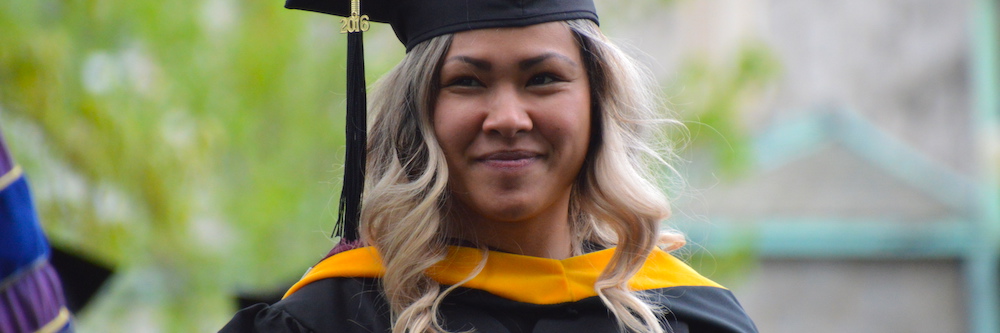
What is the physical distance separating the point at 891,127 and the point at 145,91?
7354 mm

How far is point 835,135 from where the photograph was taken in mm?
9562

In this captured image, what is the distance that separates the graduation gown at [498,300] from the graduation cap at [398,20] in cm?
13

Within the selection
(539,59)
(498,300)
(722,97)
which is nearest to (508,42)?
(539,59)

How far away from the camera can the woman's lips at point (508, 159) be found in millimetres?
2445

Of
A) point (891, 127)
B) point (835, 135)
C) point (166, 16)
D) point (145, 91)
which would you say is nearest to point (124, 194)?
point (145, 91)

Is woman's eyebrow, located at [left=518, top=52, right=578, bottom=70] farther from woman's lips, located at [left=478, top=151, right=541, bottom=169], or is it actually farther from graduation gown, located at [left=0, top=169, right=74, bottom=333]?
graduation gown, located at [left=0, top=169, right=74, bottom=333]

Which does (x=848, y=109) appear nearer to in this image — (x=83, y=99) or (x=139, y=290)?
(x=139, y=290)

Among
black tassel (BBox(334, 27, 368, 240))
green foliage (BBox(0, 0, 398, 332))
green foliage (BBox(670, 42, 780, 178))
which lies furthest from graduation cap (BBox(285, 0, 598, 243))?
green foliage (BBox(670, 42, 780, 178))

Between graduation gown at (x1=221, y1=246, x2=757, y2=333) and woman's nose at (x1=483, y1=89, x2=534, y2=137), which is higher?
woman's nose at (x1=483, y1=89, x2=534, y2=137)

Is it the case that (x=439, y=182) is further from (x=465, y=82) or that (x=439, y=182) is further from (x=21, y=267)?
(x=21, y=267)

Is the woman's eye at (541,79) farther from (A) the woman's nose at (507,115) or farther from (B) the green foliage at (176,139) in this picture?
(B) the green foliage at (176,139)

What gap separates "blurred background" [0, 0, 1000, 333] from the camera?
4.38 meters

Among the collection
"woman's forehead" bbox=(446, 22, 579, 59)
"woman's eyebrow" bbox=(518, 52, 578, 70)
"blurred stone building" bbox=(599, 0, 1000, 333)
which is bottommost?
"blurred stone building" bbox=(599, 0, 1000, 333)

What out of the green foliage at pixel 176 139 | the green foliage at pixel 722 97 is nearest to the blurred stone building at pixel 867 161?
the green foliage at pixel 722 97
